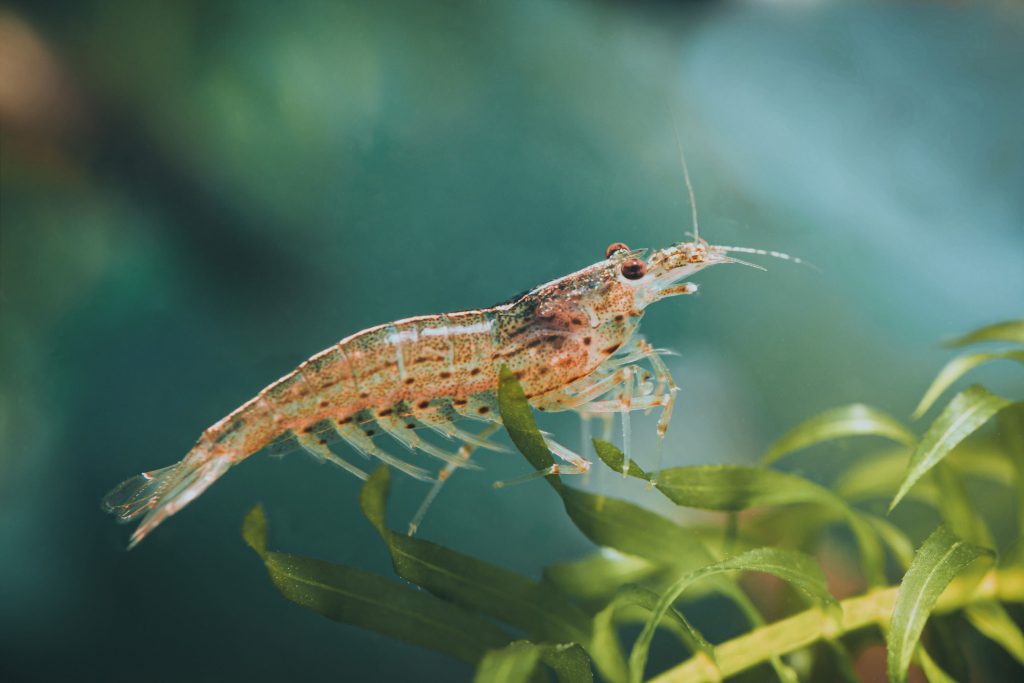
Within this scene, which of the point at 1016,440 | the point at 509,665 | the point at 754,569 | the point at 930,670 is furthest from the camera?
the point at 1016,440

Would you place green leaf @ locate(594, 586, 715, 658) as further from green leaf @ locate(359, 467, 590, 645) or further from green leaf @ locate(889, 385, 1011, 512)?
green leaf @ locate(889, 385, 1011, 512)

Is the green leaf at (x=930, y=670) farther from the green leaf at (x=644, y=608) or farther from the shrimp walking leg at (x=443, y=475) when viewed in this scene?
the shrimp walking leg at (x=443, y=475)

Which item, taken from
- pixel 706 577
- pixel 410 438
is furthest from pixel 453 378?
pixel 706 577

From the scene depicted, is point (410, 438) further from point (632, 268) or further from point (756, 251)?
point (756, 251)

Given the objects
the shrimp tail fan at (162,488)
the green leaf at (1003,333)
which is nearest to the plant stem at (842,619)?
the green leaf at (1003,333)

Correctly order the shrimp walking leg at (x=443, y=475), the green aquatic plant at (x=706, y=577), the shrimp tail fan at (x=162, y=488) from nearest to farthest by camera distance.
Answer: the green aquatic plant at (x=706, y=577)
the shrimp tail fan at (x=162, y=488)
the shrimp walking leg at (x=443, y=475)

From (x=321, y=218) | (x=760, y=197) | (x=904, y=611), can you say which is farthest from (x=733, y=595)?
(x=321, y=218)
